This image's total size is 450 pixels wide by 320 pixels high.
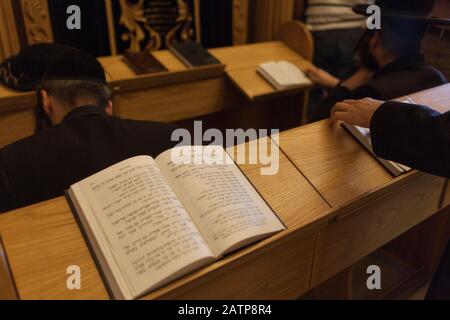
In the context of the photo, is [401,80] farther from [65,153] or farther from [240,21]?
[240,21]

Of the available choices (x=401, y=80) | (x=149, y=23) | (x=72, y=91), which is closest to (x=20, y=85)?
(x=72, y=91)

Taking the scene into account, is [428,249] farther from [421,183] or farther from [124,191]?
[124,191]

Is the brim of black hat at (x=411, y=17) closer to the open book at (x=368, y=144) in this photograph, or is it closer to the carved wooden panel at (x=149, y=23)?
the open book at (x=368, y=144)

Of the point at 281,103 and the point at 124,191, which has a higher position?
the point at 124,191

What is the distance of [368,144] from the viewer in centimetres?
143

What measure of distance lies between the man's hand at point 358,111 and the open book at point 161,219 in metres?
0.38

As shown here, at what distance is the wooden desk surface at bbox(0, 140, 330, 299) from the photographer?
93 cm

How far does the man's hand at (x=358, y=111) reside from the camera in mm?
1295

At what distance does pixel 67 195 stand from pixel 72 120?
0.41 metres

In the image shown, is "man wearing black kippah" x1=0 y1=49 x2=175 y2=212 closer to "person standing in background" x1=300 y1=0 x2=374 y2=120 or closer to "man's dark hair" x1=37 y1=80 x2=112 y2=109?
"man's dark hair" x1=37 y1=80 x2=112 y2=109

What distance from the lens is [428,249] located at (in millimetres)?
2254

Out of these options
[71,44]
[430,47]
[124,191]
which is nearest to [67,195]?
[124,191]

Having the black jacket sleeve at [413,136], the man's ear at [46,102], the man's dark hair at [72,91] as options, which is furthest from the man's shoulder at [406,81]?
the man's ear at [46,102]
